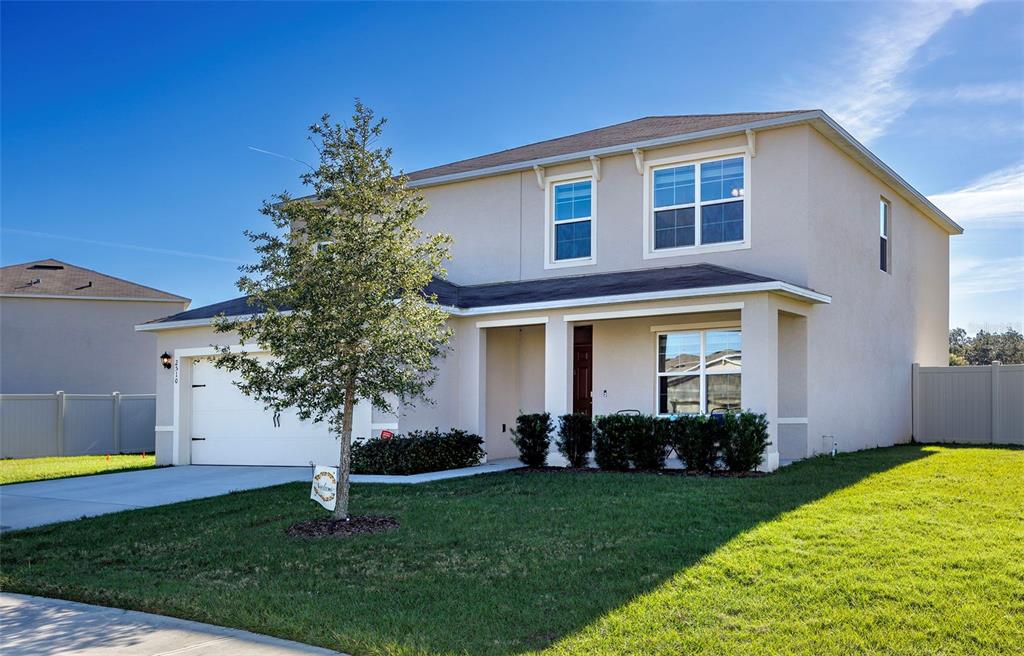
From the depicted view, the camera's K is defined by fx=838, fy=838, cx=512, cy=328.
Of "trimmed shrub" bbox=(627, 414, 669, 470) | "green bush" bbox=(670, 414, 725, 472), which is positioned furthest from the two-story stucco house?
"trimmed shrub" bbox=(627, 414, 669, 470)

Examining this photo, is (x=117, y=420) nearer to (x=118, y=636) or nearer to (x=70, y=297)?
(x=70, y=297)

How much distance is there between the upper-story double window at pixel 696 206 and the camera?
1553 cm

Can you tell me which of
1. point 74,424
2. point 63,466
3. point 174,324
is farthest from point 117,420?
point 174,324

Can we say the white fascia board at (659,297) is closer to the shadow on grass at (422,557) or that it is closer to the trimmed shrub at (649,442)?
the trimmed shrub at (649,442)

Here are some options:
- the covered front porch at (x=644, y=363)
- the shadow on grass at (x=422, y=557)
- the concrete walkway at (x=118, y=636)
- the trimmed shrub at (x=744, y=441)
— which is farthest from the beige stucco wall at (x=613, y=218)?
the concrete walkway at (x=118, y=636)

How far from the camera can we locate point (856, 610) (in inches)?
232

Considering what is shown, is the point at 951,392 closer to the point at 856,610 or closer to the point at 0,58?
the point at 856,610

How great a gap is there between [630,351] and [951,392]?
8.93 meters

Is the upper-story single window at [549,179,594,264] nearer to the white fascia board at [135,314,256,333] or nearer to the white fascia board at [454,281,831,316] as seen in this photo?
the white fascia board at [454,281,831,316]

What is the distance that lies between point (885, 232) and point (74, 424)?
21.8m

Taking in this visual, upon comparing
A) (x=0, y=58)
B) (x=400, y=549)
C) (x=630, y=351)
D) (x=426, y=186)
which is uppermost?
(x=0, y=58)

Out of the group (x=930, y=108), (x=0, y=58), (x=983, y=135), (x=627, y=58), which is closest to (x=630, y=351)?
(x=627, y=58)

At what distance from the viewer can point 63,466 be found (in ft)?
62.6

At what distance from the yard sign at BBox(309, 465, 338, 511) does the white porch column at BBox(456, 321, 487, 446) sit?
6.36 meters
